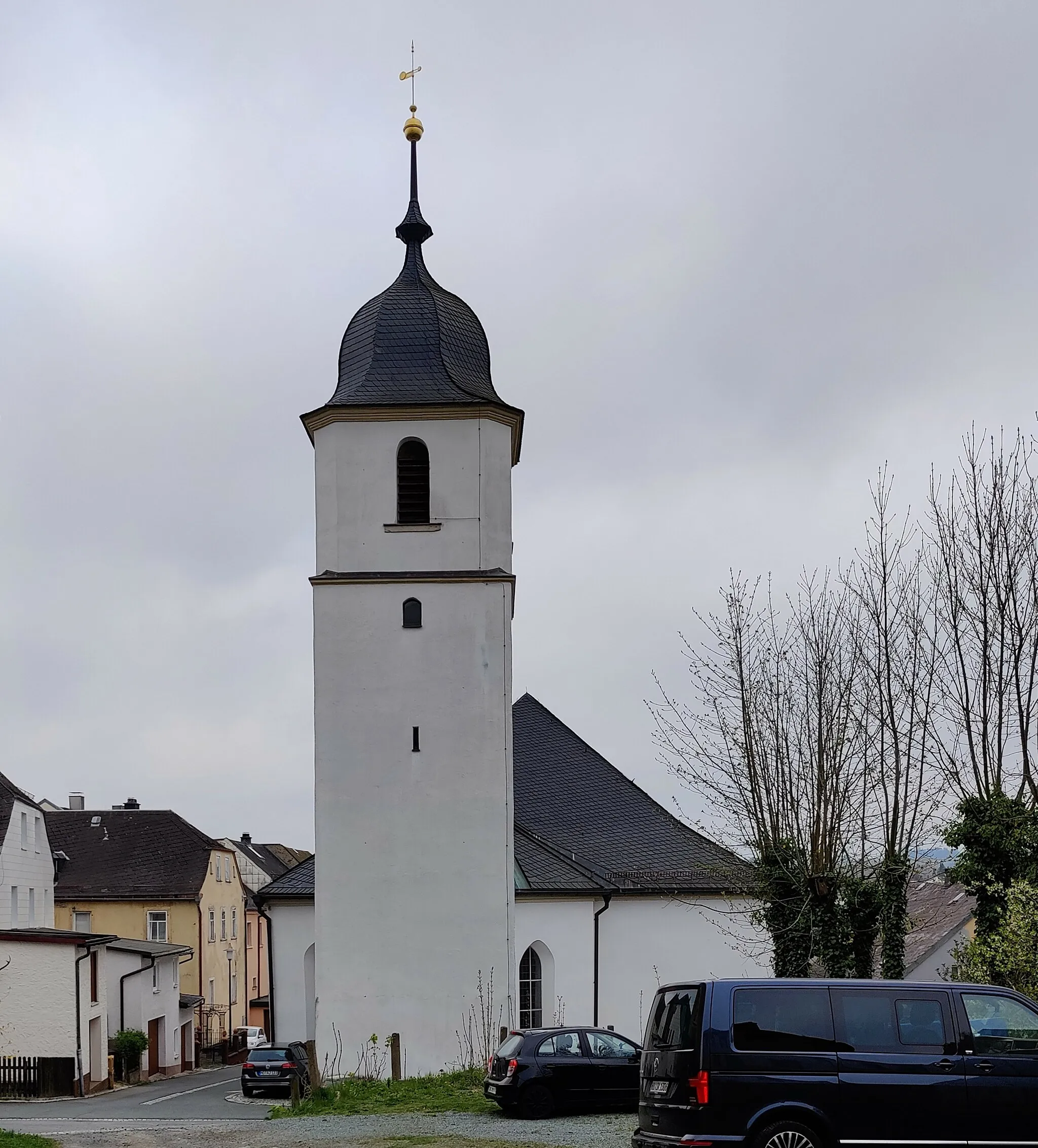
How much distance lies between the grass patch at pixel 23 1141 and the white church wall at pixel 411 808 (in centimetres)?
715

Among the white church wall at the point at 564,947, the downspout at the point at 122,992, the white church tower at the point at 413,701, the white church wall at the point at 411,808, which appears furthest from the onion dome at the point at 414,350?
the downspout at the point at 122,992

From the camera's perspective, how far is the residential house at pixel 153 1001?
38188 millimetres

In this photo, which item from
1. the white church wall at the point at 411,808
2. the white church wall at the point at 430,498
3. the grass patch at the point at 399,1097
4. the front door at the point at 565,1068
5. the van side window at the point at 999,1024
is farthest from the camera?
the white church wall at the point at 430,498

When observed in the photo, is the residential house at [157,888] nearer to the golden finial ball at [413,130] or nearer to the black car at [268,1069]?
the black car at [268,1069]

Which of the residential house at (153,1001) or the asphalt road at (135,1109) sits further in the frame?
the residential house at (153,1001)

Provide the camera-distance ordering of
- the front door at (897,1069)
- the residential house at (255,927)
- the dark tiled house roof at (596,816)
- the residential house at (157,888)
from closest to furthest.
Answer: the front door at (897,1069), the dark tiled house roof at (596,816), the residential house at (157,888), the residential house at (255,927)

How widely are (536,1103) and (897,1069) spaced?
21.2 feet

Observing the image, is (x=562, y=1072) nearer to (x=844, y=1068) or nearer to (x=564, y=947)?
(x=844, y=1068)

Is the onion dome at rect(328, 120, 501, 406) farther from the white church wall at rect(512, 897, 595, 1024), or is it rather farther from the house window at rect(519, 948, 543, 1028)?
the house window at rect(519, 948, 543, 1028)

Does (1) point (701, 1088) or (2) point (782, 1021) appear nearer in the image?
(1) point (701, 1088)

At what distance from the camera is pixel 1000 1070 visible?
433 inches

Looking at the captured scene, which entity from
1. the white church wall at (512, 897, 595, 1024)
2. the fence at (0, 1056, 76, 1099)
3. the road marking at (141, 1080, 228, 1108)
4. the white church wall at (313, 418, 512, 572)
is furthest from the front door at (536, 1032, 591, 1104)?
the fence at (0, 1056, 76, 1099)

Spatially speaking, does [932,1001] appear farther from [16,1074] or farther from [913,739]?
[16,1074]

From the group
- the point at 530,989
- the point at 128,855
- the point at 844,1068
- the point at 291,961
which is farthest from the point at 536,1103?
the point at 128,855
